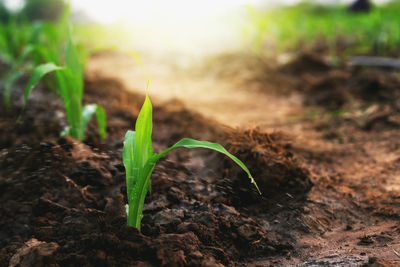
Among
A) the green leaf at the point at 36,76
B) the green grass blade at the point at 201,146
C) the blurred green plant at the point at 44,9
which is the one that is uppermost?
A: the blurred green plant at the point at 44,9

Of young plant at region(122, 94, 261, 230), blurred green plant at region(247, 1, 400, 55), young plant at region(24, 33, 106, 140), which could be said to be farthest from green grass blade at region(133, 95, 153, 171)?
blurred green plant at region(247, 1, 400, 55)

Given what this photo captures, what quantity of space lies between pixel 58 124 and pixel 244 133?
1187 millimetres

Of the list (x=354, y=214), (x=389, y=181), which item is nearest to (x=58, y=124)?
(x=354, y=214)

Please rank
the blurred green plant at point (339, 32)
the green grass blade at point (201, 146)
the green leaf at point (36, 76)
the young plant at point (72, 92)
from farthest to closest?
the blurred green plant at point (339, 32), the young plant at point (72, 92), the green leaf at point (36, 76), the green grass blade at point (201, 146)

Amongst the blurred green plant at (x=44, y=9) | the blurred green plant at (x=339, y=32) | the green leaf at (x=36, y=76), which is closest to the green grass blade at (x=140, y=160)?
the green leaf at (x=36, y=76)

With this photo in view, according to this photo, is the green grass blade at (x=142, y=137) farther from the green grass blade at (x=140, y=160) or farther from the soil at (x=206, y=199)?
the soil at (x=206, y=199)

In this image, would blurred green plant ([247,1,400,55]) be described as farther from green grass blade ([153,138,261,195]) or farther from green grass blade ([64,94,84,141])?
green grass blade ([153,138,261,195])

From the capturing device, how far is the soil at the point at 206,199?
3.29ft

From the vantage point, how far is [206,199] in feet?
4.42

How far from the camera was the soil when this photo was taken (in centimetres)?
100

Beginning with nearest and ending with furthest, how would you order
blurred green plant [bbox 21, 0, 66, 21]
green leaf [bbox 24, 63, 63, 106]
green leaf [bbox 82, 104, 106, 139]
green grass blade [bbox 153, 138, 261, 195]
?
green grass blade [bbox 153, 138, 261, 195], green leaf [bbox 24, 63, 63, 106], green leaf [bbox 82, 104, 106, 139], blurred green plant [bbox 21, 0, 66, 21]

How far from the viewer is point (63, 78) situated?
5.65 feet

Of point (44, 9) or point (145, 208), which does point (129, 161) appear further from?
point (44, 9)

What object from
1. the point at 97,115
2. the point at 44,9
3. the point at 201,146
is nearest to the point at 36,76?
the point at 97,115
